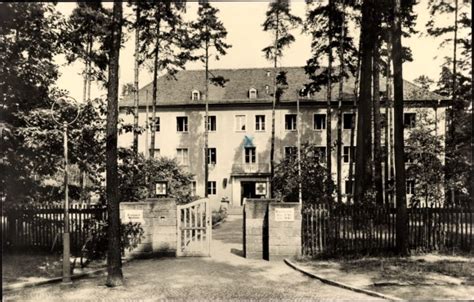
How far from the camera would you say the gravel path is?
1041 centimetres

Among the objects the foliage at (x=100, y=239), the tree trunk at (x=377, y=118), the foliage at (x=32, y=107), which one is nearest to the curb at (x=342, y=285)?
the foliage at (x=100, y=239)

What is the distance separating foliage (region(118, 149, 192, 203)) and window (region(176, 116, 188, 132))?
56.2ft

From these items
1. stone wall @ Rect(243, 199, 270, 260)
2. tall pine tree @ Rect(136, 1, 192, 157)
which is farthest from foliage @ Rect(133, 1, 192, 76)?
stone wall @ Rect(243, 199, 270, 260)

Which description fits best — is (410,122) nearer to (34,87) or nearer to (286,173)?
(286,173)

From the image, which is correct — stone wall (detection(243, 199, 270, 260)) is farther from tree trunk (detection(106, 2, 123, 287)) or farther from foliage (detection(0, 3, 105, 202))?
foliage (detection(0, 3, 105, 202))

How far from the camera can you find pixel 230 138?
1801 inches

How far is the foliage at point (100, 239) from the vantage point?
15.1 metres

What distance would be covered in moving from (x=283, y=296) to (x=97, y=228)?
7.31 metres

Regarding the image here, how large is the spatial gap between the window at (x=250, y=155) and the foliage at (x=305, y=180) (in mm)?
17757

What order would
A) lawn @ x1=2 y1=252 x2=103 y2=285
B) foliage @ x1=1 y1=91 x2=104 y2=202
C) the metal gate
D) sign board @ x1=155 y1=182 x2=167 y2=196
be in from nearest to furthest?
lawn @ x1=2 y1=252 x2=103 y2=285, foliage @ x1=1 y1=91 x2=104 y2=202, the metal gate, sign board @ x1=155 y1=182 x2=167 y2=196

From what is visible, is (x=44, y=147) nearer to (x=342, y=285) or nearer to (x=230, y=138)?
(x=342, y=285)

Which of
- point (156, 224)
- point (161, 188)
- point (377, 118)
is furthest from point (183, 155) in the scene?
point (156, 224)

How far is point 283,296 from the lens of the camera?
10367 mm

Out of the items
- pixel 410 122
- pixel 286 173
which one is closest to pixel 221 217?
pixel 286 173
